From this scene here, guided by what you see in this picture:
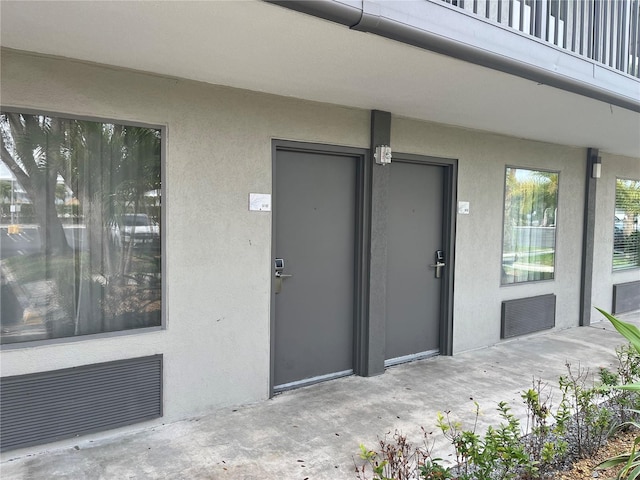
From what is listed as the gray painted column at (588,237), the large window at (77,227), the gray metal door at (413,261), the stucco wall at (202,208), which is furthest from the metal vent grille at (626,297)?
the large window at (77,227)

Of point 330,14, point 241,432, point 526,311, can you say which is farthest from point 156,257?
point 526,311

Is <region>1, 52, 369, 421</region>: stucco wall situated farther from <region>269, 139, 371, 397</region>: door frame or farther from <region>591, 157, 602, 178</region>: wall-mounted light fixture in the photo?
<region>591, 157, 602, 178</region>: wall-mounted light fixture

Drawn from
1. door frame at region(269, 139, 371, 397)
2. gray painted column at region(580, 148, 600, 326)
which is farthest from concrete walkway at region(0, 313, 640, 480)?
gray painted column at region(580, 148, 600, 326)

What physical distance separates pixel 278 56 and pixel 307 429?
2.50 metres

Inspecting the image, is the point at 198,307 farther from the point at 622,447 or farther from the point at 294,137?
the point at 622,447

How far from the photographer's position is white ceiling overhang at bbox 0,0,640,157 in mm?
2254

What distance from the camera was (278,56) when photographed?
2.83 metres

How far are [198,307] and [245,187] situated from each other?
0.99 metres

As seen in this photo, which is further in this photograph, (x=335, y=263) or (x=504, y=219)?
(x=504, y=219)

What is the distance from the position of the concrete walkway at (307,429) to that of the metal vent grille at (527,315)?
30.4 inches

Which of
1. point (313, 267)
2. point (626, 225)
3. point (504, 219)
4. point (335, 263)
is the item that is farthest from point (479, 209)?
point (626, 225)

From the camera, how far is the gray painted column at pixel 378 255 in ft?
14.2

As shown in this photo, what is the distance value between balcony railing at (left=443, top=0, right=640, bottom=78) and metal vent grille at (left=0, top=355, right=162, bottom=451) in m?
3.28

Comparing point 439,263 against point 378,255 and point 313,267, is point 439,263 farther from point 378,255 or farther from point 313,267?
point 313,267
